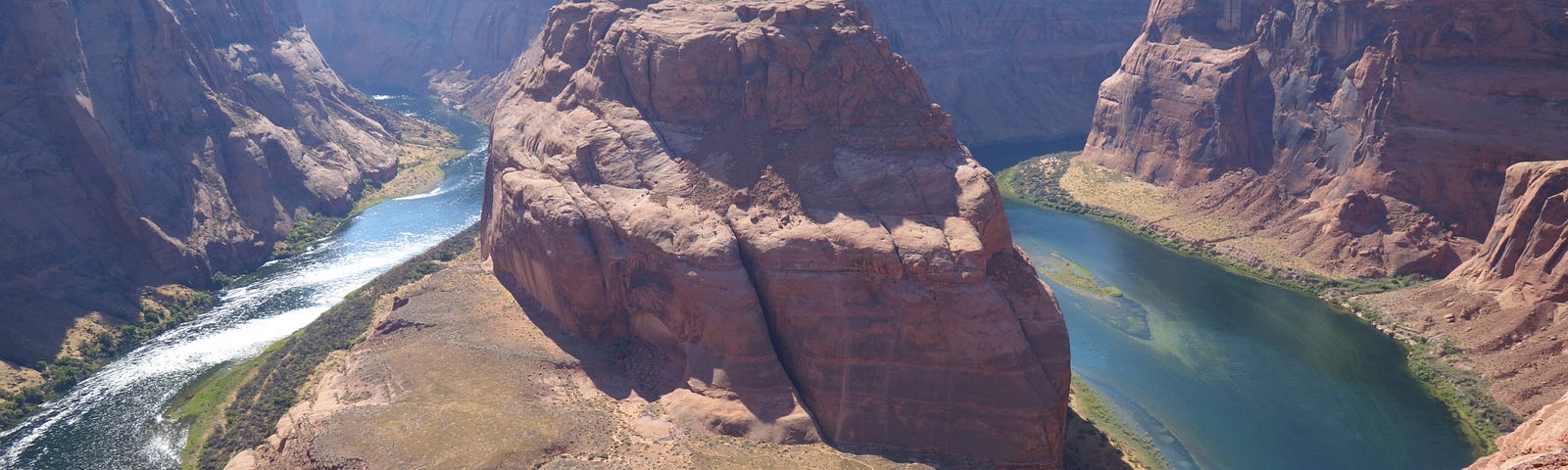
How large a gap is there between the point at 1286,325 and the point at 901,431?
39.6 m

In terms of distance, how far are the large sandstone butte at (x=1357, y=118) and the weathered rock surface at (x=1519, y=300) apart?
7575mm

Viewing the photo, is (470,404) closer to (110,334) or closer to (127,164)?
(110,334)

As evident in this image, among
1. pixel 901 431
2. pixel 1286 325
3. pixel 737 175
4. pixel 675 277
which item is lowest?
pixel 1286 325

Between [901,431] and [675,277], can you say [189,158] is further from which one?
[901,431]

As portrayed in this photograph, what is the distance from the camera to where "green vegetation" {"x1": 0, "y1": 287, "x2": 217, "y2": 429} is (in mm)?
61062

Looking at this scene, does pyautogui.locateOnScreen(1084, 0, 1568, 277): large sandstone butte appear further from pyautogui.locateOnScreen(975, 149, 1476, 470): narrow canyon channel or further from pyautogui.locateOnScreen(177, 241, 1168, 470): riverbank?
pyautogui.locateOnScreen(177, 241, 1168, 470): riverbank

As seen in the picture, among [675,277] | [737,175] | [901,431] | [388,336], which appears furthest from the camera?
[388,336]

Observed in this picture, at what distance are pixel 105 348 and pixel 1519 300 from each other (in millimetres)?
93566

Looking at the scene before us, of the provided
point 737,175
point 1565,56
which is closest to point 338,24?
point 737,175

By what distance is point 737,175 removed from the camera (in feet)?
180

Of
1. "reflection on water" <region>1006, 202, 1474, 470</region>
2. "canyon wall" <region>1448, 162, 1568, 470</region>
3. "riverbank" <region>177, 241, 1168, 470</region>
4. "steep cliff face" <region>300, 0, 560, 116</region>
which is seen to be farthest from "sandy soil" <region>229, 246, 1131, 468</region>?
"steep cliff face" <region>300, 0, 560, 116</region>

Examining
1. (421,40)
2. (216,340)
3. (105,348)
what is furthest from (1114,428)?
(421,40)

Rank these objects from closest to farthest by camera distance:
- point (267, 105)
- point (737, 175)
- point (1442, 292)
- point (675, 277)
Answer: point (675, 277) < point (737, 175) < point (1442, 292) < point (267, 105)

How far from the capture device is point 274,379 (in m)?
62.2
